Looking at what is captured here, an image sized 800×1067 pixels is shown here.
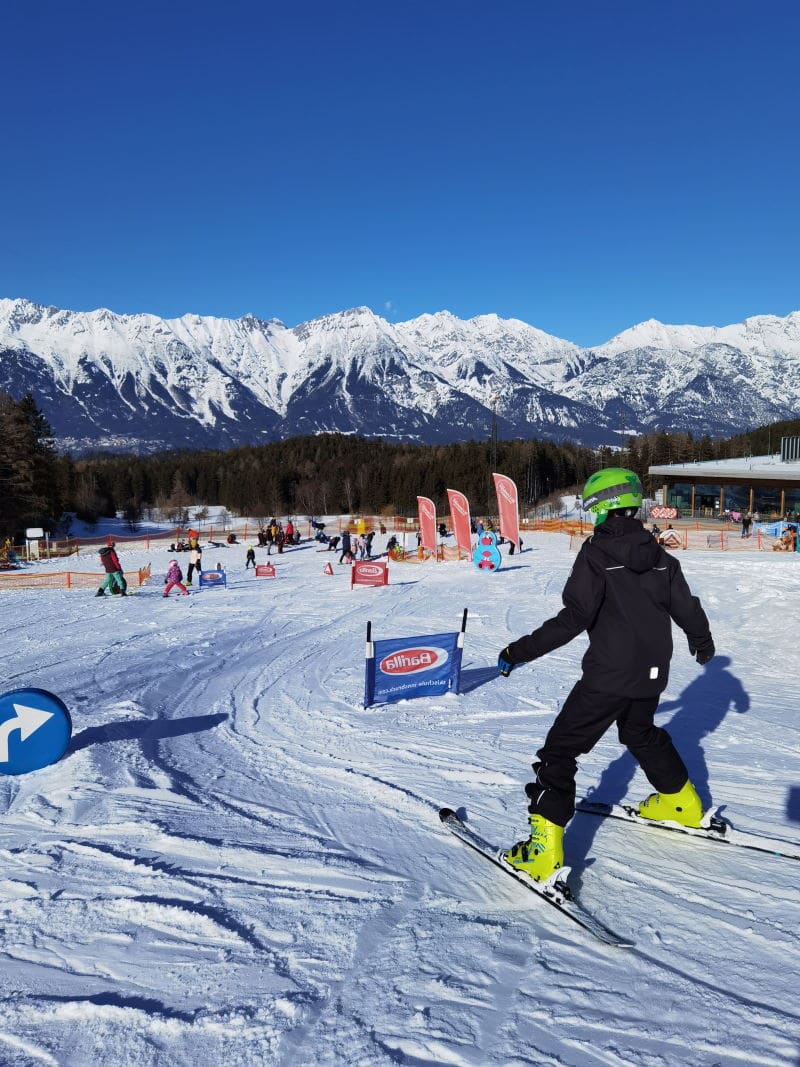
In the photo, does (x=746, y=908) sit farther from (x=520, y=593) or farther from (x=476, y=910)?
(x=520, y=593)

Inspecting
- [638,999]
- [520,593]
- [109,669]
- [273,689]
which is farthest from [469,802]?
[520,593]

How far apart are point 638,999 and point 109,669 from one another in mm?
8886

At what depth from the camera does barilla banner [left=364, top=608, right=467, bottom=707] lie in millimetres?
7340

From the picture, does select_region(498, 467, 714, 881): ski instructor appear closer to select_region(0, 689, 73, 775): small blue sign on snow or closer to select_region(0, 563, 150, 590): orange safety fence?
select_region(0, 689, 73, 775): small blue sign on snow

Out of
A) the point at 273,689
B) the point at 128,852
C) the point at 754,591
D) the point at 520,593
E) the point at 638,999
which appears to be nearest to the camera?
the point at 638,999

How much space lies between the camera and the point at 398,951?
2.77m

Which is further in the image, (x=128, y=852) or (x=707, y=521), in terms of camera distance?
(x=707, y=521)

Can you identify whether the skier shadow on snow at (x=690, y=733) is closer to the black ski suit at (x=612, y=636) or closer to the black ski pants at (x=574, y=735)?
the black ski pants at (x=574, y=735)

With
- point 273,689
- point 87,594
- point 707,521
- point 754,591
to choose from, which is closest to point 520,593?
point 754,591

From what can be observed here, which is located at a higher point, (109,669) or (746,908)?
(746,908)

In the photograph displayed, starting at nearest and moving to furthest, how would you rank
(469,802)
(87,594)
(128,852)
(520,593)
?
(128,852), (469,802), (520,593), (87,594)

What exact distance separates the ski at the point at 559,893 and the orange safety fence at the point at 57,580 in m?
20.5

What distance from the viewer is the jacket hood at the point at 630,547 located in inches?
121

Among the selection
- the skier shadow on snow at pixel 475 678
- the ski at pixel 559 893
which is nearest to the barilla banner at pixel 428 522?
the skier shadow on snow at pixel 475 678
